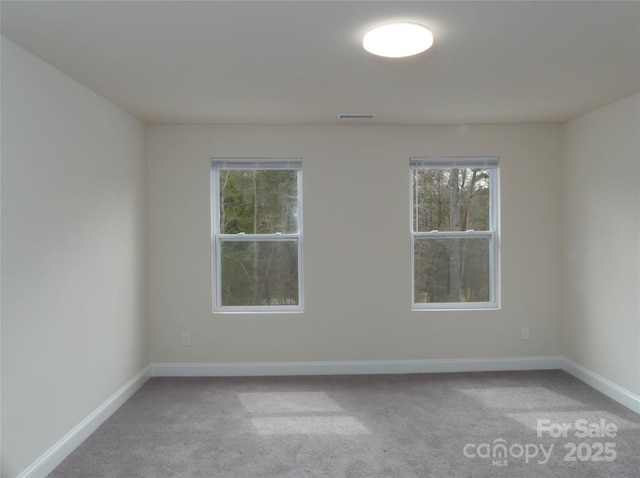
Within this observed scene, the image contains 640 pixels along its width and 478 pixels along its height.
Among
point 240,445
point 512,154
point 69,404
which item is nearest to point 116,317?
point 69,404

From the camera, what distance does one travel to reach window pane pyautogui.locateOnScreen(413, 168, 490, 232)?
14.7ft

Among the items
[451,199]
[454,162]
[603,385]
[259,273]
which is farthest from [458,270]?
[259,273]

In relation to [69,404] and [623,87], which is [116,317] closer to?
[69,404]

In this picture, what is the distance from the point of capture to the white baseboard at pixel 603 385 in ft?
11.3

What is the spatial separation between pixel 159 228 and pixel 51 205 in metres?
1.62

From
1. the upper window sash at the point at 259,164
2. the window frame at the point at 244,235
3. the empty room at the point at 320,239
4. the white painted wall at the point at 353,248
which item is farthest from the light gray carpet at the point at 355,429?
the upper window sash at the point at 259,164

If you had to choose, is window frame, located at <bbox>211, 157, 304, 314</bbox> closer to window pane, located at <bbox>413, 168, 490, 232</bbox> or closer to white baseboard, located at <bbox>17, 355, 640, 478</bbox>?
white baseboard, located at <bbox>17, 355, 640, 478</bbox>

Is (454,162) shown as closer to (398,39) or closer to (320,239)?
(320,239)

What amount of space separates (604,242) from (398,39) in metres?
2.73

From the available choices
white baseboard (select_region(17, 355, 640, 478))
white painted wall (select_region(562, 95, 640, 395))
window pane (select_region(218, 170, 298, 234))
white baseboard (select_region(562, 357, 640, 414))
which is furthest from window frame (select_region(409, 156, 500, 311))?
window pane (select_region(218, 170, 298, 234))

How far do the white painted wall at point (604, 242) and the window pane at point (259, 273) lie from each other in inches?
105

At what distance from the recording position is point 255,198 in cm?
444

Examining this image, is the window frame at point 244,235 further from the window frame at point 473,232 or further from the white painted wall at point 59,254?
the window frame at point 473,232

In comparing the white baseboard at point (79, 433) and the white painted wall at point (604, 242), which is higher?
the white painted wall at point (604, 242)
